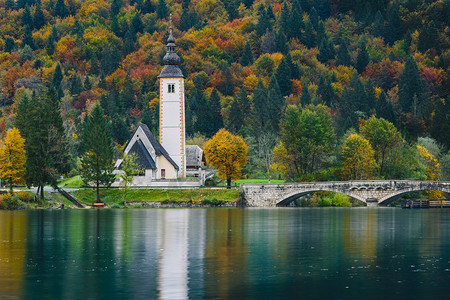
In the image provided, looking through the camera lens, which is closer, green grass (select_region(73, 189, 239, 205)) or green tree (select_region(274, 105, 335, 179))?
green grass (select_region(73, 189, 239, 205))

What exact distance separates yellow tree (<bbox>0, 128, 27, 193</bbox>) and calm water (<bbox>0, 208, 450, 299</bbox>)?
23.5 m

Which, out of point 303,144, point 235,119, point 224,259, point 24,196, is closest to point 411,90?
point 235,119

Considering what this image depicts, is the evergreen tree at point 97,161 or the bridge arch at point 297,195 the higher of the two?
the evergreen tree at point 97,161

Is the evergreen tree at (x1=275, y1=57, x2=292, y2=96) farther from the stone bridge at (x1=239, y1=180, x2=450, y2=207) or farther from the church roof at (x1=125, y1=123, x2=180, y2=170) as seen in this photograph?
the stone bridge at (x1=239, y1=180, x2=450, y2=207)

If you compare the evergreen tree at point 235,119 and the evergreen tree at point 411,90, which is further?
the evergreen tree at point 411,90

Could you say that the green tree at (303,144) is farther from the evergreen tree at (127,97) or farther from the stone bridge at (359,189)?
the evergreen tree at (127,97)

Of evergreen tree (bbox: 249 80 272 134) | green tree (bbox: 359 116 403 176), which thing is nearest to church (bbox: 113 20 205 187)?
green tree (bbox: 359 116 403 176)

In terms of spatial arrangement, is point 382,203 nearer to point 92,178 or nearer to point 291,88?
point 92,178

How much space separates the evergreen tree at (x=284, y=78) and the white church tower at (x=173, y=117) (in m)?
84.4

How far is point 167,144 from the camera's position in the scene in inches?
4247

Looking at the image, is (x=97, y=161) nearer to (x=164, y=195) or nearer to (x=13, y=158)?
(x=164, y=195)

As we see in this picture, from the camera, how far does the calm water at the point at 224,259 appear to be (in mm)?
33031

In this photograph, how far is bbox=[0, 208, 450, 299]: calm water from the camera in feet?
108

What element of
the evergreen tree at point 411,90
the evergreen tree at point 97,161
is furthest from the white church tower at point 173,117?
the evergreen tree at point 411,90
